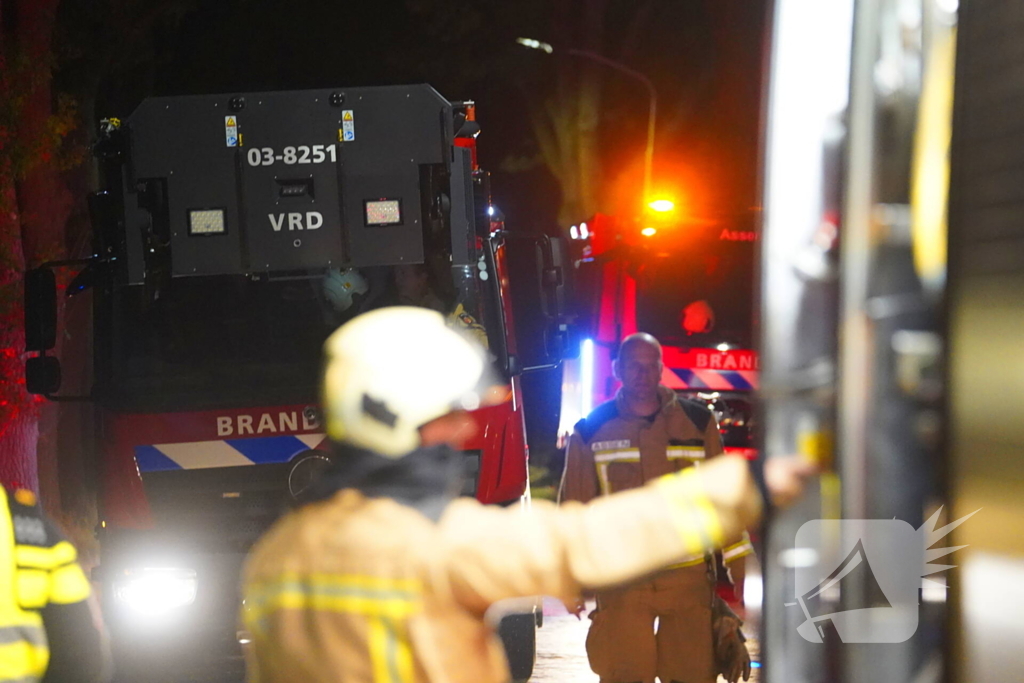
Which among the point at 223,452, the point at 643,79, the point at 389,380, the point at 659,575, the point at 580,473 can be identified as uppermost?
the point at 643,79

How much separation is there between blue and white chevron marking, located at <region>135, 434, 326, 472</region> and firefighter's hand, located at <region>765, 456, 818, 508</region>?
5.11 meters

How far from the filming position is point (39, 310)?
716 cm

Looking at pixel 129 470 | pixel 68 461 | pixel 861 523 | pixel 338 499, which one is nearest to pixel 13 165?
pixel 68 461

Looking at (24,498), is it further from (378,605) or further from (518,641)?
(518,641)

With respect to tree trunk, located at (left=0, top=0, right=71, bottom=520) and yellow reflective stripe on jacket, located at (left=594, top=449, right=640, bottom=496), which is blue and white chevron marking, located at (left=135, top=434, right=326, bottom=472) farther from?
tree trunk, located at (left=0, top=0, right=71, bottom=520)

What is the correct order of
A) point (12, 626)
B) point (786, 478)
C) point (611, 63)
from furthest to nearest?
point (611, 63) < point (12, 626) < point (786, 478)

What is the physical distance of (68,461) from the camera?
15.9 meters

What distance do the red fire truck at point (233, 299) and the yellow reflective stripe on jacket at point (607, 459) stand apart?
129 cm

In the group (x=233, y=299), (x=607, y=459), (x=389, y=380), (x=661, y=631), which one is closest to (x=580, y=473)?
(x=607, y=459)

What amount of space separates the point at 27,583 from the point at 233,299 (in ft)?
13.4

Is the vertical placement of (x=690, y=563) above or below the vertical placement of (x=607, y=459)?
below

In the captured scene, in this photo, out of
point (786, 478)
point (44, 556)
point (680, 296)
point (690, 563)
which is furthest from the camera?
point (680, 296)

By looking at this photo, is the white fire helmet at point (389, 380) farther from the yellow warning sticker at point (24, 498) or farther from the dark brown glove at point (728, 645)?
the dark brown glove at point (728, 645)

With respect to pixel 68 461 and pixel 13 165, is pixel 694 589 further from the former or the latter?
pixel 68 461
